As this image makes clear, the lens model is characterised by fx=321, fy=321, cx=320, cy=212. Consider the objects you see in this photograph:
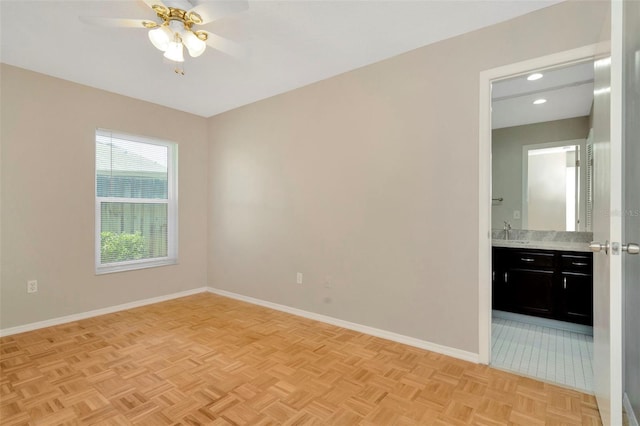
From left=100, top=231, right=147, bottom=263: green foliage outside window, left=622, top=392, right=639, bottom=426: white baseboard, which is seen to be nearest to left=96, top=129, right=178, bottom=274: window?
left=100, top=231, right=147, bottom=263: green foliage outside window

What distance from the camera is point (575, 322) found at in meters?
3.15

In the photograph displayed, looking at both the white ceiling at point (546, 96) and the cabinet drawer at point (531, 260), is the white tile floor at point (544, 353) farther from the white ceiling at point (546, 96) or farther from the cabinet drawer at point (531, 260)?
the white ceiling at point (546, 96)

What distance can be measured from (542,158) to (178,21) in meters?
4.07

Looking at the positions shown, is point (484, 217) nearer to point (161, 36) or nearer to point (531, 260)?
point (531, 260)

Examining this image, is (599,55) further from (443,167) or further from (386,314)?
(386,314)

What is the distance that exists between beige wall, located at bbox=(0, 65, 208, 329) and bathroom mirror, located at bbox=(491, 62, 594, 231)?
4.23 metres

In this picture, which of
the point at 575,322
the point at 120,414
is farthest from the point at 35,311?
the point at 575,322

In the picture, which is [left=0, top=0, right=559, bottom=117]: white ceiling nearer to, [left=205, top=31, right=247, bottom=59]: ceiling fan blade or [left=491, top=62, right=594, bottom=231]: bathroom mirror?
[left=205, top=31, right=247, bottom=59]: ceiling fan blade

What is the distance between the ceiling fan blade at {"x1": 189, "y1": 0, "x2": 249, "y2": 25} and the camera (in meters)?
1.75

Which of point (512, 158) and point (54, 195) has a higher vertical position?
point (512, 158)

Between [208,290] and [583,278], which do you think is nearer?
[583,278]

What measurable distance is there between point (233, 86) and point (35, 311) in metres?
3.00

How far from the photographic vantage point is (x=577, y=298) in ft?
10.3

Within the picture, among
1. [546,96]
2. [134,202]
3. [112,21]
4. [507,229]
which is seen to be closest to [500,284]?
[507,229]
